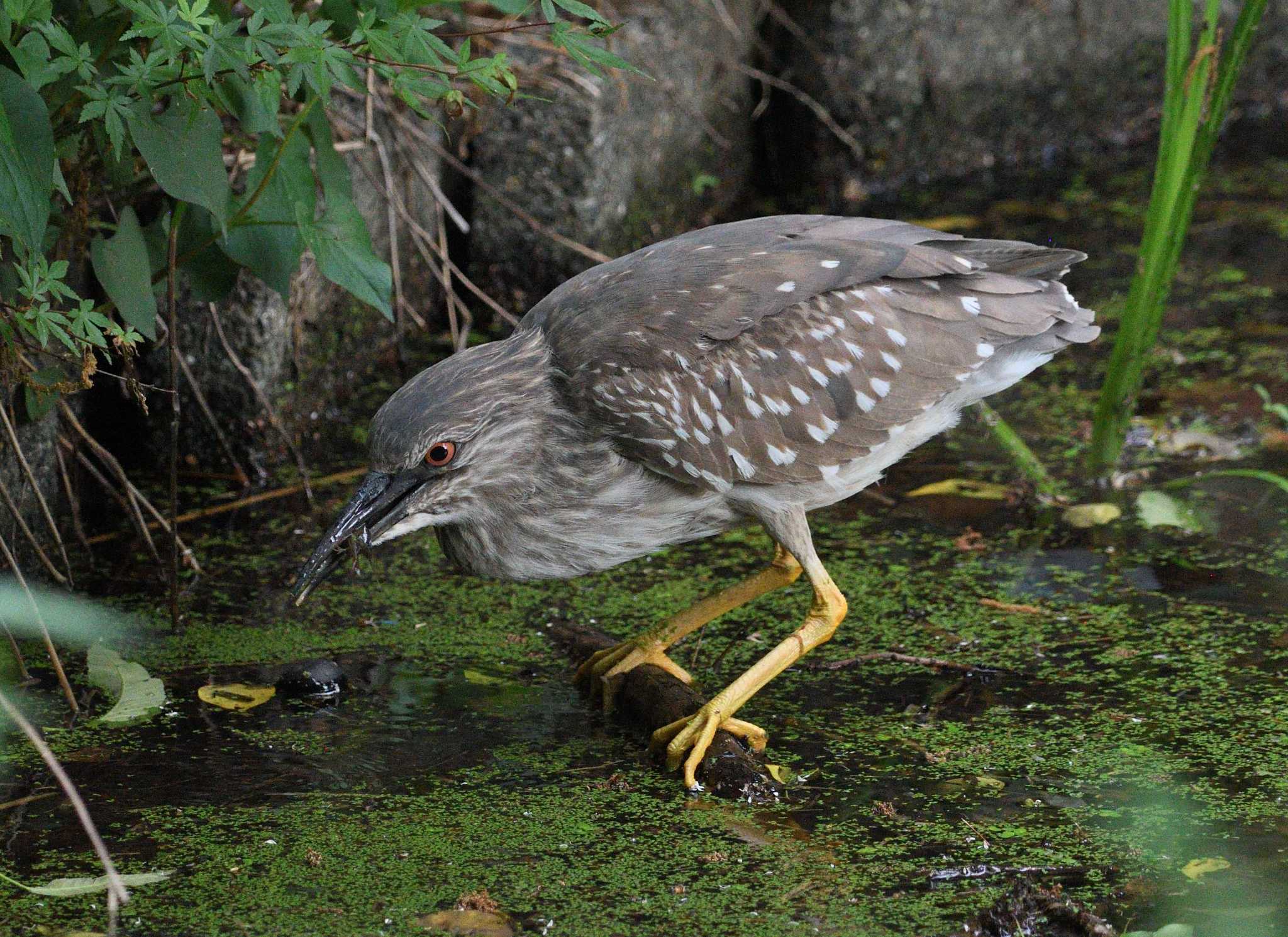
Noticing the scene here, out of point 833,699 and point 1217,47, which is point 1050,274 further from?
Result: point 833,699

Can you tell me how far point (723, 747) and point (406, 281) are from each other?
356 cm

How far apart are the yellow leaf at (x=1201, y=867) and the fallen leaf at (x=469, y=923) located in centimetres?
131

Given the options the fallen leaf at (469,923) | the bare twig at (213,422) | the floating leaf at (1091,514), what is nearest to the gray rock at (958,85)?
the floating leaf at (1091,514)

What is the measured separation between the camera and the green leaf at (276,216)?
12.3 feet

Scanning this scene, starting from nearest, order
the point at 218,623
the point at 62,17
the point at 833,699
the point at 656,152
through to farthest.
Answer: the point at 62,17
the point at 833,699
the point at 218,623
the point at 656,152

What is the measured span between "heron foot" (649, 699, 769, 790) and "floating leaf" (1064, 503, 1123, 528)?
63.9 inches

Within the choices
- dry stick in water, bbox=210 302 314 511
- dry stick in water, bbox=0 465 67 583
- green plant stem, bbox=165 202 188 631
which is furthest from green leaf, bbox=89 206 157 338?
dry stick in water, bbox=210 302 314 511

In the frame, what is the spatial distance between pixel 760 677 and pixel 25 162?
76.7 inches

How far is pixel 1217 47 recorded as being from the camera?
4.22 meters

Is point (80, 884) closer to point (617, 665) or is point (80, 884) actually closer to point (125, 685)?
point (125, 685)

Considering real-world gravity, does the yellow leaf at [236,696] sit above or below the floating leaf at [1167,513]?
below

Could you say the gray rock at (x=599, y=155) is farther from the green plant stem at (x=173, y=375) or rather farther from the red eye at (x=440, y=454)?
the red eye at (x=440, y=454)

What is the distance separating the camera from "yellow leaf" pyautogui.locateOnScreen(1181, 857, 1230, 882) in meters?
2.91

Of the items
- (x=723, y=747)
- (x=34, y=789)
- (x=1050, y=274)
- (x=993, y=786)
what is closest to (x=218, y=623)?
(x=34, y=789)
